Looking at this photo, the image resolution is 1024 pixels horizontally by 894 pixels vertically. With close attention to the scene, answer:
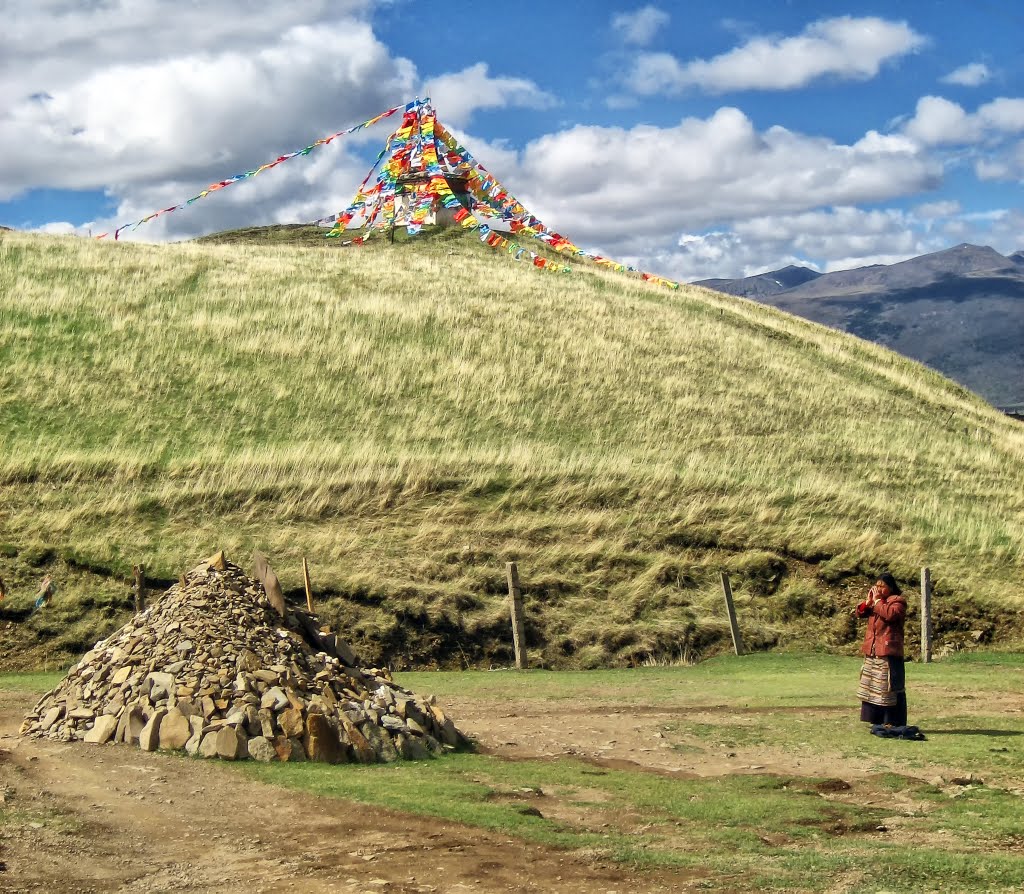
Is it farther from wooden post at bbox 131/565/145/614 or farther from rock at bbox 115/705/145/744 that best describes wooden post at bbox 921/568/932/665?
rock at bbox 115/705/145/744

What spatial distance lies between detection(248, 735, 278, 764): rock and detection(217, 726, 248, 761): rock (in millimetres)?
78

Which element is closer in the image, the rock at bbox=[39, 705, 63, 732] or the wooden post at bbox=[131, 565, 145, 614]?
the rock at bbox=[39, 705, 63, 732]

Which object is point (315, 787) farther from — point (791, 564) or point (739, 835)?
point (791, 564)

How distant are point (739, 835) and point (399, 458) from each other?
78.6 ft

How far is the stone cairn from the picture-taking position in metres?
13.5

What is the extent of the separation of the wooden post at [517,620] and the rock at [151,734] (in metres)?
12.5

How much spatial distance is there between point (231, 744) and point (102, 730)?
1642 mm

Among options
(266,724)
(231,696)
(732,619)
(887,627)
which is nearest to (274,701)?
(266,724)

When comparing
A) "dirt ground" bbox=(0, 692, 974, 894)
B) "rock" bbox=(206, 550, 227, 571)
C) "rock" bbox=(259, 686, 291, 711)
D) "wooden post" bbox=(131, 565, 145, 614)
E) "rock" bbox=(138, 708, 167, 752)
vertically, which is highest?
"rock" bbox=(206, 550, 227, 571)

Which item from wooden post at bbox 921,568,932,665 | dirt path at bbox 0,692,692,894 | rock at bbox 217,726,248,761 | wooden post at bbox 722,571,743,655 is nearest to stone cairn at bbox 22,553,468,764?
rock at bbox 217,726,248,761

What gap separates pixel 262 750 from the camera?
43.7 ft

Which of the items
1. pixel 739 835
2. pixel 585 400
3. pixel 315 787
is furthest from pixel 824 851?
pixel 585 400

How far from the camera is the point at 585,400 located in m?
40.5

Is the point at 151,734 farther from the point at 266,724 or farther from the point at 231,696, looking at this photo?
the point at 266,724
